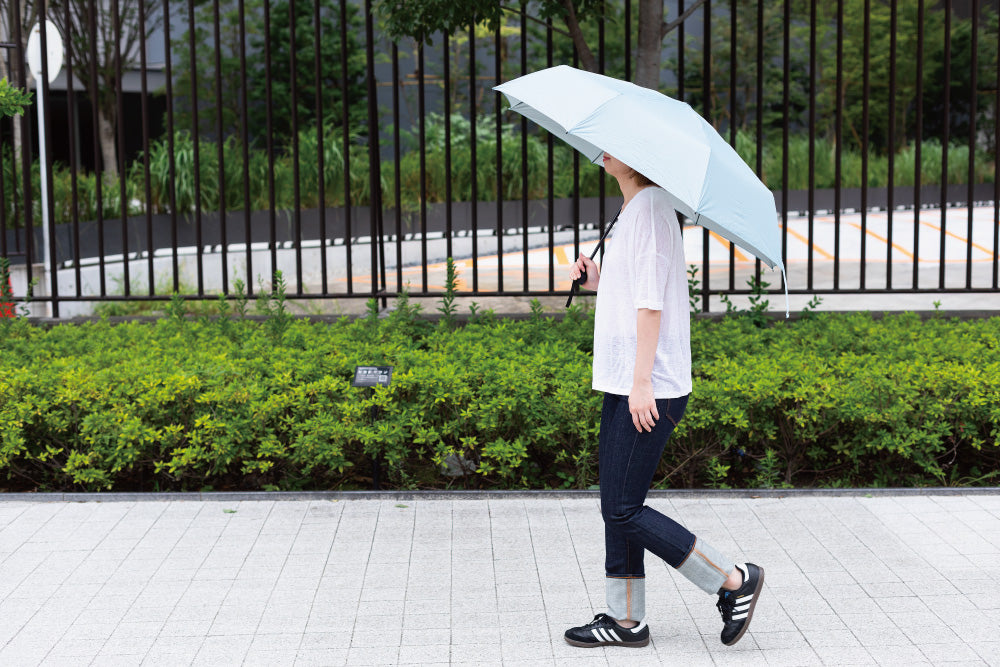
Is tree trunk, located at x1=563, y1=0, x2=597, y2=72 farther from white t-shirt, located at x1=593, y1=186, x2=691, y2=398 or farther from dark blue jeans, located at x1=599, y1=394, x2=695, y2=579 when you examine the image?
dark blue jeans, located at x1=599, y1=394, x2=695, y2=579

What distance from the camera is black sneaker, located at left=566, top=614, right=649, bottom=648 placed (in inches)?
148

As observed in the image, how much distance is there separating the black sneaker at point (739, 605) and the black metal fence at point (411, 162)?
8.06 feet

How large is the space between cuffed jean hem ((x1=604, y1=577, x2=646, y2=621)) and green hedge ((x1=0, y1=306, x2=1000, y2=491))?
163 centimetres

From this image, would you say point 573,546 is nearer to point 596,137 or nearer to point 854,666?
point 854,666

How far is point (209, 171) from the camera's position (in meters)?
14.2

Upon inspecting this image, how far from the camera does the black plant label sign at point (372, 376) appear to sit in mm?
5457

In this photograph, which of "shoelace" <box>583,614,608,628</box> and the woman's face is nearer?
the woman's face

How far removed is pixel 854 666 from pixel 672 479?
210cm

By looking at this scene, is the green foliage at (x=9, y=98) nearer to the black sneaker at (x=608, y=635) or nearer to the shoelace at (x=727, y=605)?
the black sneaker at (x=608, y=635)

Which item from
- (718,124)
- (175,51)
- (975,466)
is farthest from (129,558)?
(718,124)

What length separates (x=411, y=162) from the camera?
670 inches

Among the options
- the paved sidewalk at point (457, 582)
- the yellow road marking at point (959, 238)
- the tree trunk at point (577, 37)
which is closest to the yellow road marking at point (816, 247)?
the yellow road marking at point (959, 238)

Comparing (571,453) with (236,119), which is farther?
(236,119)

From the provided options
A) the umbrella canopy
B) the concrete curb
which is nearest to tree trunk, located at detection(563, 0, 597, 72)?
the concrete curb
